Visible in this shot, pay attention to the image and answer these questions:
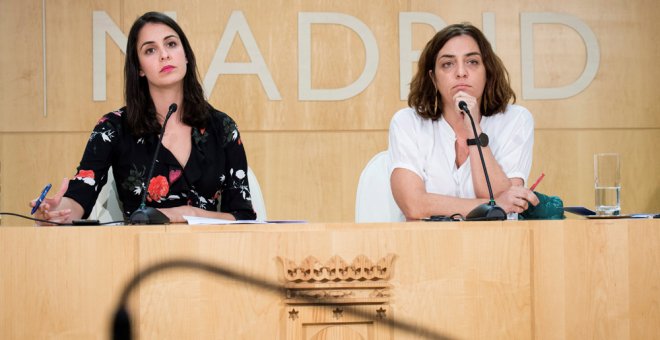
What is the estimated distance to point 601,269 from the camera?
152cm

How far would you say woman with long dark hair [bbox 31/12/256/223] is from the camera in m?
2.54

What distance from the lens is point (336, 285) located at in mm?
1447

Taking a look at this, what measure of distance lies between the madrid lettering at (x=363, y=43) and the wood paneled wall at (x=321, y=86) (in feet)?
0.09

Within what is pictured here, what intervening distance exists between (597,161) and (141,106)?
1475mm

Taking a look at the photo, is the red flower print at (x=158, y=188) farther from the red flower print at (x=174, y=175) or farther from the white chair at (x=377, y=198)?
the white chair at (x=377, y=198)

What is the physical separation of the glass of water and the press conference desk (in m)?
0.67

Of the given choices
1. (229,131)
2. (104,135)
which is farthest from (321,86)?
(104,135)

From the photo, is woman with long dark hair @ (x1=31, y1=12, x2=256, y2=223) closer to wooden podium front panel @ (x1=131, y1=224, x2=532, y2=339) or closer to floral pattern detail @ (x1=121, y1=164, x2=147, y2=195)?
floral pattern detail @ (x1=121, y1=164, x2=147, y2=195)

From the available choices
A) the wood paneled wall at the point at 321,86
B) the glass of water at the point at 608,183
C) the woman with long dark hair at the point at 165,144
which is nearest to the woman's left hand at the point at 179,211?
the woman with long dark hair at the point at 165,144

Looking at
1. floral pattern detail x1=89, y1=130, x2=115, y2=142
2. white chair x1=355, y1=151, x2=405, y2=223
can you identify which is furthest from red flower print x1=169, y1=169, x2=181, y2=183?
white chair x1=355, y1=151, x2=405, y2=223

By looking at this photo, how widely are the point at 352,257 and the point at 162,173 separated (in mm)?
1257

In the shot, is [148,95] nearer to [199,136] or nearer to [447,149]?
[199,136]

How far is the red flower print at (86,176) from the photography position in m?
2.47

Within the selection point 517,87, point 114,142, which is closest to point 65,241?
point 114,142
